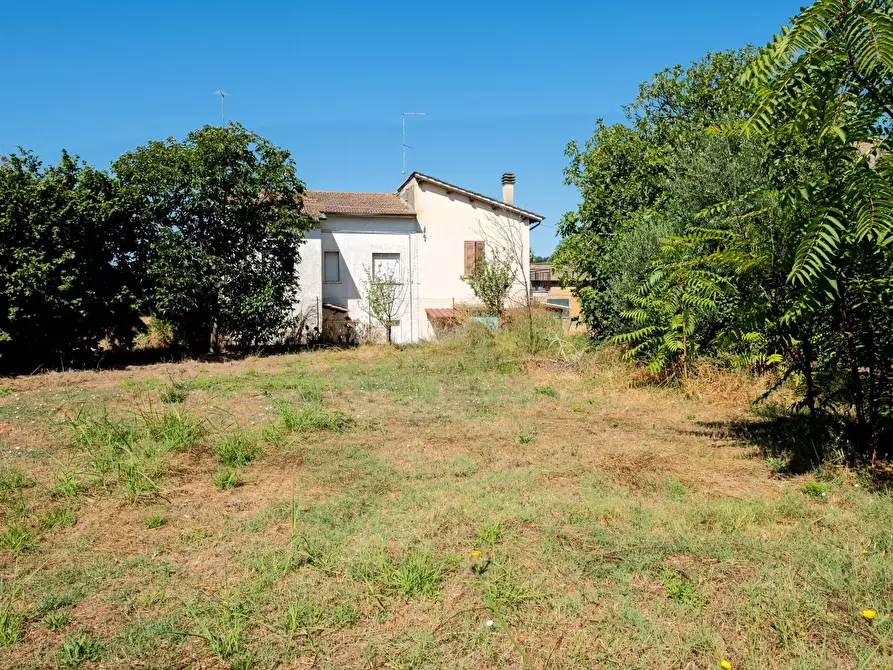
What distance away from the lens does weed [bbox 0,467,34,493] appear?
5.69 meters

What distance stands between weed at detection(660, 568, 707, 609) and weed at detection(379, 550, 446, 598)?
137 cm

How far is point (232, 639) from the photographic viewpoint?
3338 millimetres

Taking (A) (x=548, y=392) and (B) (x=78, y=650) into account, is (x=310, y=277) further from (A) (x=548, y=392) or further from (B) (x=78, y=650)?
(B) (x=78, y=650)

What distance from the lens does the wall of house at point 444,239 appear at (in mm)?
25219

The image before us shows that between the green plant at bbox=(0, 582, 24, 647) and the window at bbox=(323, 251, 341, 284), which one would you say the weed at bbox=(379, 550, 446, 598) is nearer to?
the green plant at bbox=(0, 582, 24, 647)

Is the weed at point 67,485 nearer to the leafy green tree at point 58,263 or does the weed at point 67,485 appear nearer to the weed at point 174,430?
the weed at point 174,430

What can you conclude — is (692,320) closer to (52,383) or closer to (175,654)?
(175,654)

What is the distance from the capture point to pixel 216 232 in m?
18.0

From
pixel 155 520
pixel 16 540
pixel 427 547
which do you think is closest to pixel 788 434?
pixel 427 547

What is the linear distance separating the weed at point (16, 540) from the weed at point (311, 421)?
3431 millimetres

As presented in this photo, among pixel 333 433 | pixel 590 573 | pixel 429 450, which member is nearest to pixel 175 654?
pixel 590 573

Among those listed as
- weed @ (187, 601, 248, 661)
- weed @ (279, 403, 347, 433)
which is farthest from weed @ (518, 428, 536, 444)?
weed @ (187, 601, 248, 661)

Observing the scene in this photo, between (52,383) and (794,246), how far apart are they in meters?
13.3

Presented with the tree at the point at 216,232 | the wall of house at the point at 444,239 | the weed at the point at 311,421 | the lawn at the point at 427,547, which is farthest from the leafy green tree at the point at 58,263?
the wall of house at the point at 444,239
